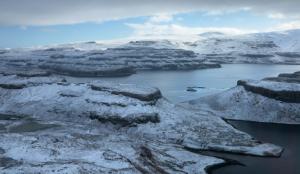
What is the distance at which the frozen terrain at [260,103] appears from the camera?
3191 inches

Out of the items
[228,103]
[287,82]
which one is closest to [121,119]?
[228,103]

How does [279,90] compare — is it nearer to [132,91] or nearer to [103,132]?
[132,91]

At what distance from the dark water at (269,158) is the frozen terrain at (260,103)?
389 cm

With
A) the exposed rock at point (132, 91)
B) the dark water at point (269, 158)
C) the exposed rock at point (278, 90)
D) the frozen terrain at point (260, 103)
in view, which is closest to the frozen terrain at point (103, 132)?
the exposed rock at point (132, 91)

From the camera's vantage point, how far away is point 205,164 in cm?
5203

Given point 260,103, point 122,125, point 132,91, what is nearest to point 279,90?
point 260,103

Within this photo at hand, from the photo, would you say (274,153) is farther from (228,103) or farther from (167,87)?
(167,87)

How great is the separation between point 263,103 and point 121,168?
160 ft

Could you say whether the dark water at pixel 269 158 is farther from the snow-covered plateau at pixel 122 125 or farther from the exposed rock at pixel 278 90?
the exposed rock at pixel 278 90

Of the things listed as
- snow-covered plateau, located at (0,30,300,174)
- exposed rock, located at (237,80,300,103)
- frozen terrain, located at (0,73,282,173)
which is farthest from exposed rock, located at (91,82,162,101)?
exposed rock, located at (237,80,300,103)

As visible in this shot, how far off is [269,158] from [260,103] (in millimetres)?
29650

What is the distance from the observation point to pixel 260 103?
8494 cm

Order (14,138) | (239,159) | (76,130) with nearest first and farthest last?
(14,138) → (239,159) → (76,130)

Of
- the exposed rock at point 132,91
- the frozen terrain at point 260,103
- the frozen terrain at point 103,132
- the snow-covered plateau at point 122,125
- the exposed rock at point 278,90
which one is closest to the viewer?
the frozen terrain at point 103,132
